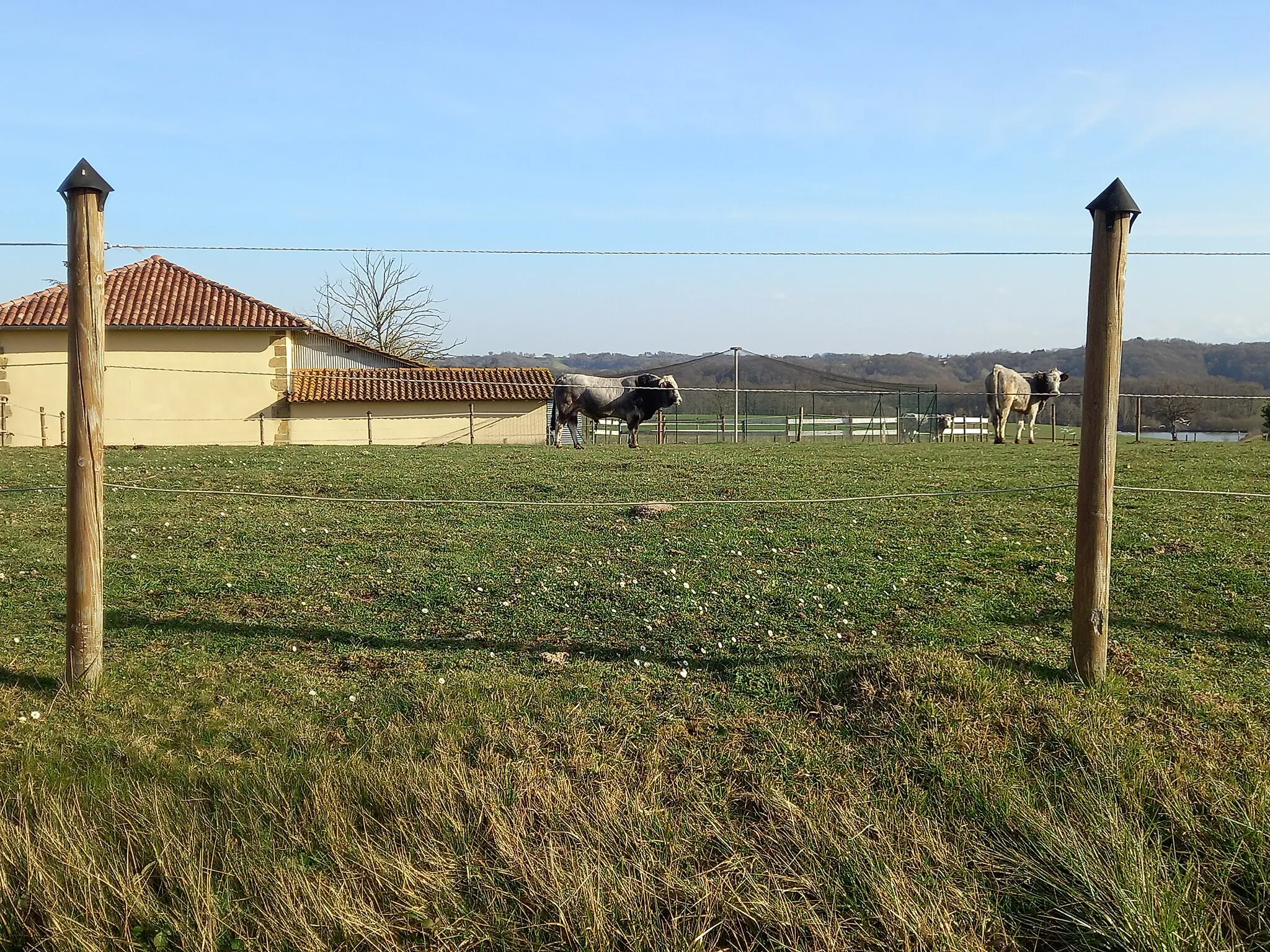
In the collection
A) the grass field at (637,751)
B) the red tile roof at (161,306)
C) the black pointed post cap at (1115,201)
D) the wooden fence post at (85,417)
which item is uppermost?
the red tile roof at (161,306)

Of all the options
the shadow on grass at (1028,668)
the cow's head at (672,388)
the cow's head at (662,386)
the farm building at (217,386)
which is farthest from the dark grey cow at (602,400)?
the shadow on grass at (1028,668)

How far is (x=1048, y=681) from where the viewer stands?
17.5ft

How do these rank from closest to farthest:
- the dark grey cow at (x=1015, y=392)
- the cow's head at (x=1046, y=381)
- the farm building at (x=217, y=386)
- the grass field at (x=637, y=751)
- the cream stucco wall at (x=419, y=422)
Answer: the grass field at (x=637, y=751) < the dark grey cow at (x=1015, y=392) < the cow's head at (x=1046, y=381) < the farm building at (x=217, y=386) < the cream stucco wall at (x=419, y=422)

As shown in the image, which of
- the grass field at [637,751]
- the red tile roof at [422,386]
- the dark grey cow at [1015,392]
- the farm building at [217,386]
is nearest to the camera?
the grass field at [637,751]

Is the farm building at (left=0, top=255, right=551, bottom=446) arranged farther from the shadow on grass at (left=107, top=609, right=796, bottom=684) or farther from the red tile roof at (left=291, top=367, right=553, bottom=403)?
the shadow on grass at (left=107, top=609, right=796, bottom=684)

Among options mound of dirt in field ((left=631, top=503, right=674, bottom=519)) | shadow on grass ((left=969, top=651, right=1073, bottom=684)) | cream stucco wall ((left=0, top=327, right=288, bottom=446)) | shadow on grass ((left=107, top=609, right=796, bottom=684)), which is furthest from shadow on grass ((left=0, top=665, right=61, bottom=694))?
→ cream stucco wall ((left=0, top=327, right=288, bottom=446))

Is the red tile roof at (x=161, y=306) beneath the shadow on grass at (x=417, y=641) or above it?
above

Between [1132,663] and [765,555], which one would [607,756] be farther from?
[765,555]

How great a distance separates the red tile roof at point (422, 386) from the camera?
33.4 m

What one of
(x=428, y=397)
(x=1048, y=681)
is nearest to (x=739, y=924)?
(x=1048, y=681)

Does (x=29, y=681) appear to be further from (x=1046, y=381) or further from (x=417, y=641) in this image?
(x=1046, y=381)

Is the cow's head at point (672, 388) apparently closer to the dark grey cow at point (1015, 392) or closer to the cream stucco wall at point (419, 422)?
the cream stucco wall at point (419, 422)

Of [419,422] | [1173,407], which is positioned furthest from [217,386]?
[1173,407]

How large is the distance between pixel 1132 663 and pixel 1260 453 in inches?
605
